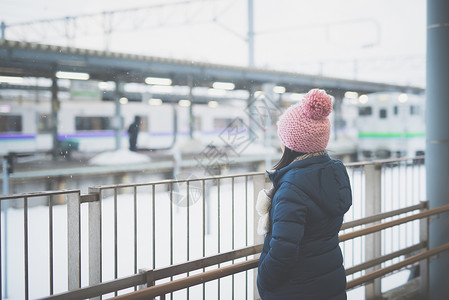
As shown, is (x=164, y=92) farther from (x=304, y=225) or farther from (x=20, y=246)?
(x=304, y=225)

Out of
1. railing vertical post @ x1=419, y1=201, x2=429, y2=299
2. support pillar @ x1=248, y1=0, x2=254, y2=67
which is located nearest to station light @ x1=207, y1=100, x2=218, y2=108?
support pillar @ x1=248, y1=0, x2=254, y2=67

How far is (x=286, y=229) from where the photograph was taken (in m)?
1.26

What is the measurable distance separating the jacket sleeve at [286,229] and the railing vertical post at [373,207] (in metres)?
2.25

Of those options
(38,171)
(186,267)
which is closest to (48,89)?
(38,171)

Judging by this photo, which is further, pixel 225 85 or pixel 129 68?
pixel 225 85

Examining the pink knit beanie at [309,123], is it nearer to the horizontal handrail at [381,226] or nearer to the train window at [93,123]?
the horizontal handrail at [381,226]

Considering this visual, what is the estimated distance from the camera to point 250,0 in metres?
6.25

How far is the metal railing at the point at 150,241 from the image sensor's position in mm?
1883

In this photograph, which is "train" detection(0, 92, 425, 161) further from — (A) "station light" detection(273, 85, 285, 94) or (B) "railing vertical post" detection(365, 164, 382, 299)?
(B) "railing vertical post" detection(365, 164, 382, 299)

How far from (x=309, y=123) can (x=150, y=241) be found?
3228 mm

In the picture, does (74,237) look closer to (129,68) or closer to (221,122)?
(129,68)

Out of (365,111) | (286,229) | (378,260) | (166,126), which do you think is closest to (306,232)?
(286,229)

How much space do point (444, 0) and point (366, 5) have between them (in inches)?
87.3

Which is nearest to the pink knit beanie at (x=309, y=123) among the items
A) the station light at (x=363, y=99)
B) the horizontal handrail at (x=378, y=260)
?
the horizontal handrail at (x=378, y=260)
